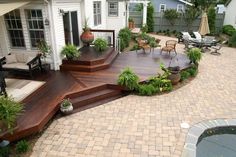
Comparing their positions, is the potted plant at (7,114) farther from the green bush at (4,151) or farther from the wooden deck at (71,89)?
the green bush at (4,151)

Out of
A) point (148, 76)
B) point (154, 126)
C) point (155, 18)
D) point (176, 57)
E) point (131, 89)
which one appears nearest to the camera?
point (154, 126)

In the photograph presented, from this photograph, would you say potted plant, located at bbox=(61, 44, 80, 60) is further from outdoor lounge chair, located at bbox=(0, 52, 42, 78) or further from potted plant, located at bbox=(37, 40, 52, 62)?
outdoor lounge chair, located at bbox=(0, 52, 42, 78)

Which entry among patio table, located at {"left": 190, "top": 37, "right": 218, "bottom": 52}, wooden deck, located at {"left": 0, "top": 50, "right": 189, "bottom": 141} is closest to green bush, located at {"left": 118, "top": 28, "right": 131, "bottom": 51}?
wooden deck, located at {"left": 0, "top": 50, "right": 189, "bottom": 141}

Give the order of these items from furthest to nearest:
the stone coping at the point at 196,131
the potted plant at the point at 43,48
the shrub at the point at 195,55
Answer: the shrub at the point at 195,55, the potted plant at the point at 43,48, the stone coping at the point at 196,131

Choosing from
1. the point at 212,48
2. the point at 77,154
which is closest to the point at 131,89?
the point at 77,154

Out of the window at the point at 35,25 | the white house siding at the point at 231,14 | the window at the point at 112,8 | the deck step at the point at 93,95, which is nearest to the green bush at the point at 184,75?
the deck step at the point at 93,95

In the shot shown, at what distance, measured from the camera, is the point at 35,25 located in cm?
928

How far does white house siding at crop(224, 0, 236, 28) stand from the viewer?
70.0 feet

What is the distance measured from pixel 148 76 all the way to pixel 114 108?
257 centimetres

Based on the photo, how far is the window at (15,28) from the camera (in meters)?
9.30

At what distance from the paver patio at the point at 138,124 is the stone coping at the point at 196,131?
6.0 inches

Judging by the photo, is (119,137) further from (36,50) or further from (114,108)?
(36,50)

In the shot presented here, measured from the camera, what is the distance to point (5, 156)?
519cm

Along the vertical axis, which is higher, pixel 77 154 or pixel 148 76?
pixel 148 76
